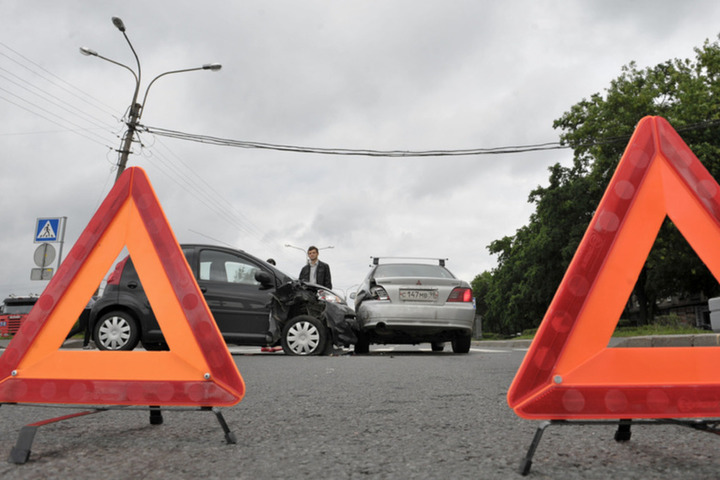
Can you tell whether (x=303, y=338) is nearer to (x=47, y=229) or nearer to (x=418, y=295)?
(x=418, y=295)

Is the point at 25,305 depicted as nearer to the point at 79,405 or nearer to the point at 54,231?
the point at 54,231

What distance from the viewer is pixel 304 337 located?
31.0ft

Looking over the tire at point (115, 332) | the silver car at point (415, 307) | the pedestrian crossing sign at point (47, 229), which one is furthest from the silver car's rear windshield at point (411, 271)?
the pedestrian crossing sign at point (47, 229)

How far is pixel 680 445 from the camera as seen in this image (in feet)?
8.34

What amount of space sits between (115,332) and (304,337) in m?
2.78

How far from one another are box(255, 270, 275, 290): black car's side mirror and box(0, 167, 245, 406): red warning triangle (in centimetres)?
669

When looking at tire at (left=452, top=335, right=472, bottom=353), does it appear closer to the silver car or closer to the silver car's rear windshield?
the silver car

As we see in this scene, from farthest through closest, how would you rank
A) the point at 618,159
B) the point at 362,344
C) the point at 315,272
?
the point at 618,159, the point at 315,272, the point at 362,344

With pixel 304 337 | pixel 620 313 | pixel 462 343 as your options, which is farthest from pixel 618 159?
pixel 620 313

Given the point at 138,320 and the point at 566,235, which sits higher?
the point at 566,235

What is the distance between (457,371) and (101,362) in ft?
15.3

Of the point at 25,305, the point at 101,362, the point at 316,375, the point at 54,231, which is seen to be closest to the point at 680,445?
the point at 101,362

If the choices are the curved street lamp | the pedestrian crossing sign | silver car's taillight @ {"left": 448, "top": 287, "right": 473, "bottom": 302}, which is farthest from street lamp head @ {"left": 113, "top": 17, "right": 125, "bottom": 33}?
silver car's taillight @ {"left": 448, "top": 287, "right": 473, "bottom": 302}

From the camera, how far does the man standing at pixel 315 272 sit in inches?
451
